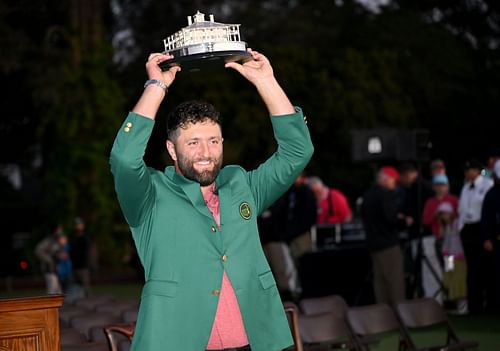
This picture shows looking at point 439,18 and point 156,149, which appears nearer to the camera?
point 156,149

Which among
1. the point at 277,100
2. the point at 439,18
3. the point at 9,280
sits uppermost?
the point at 439,18

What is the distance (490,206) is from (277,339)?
27.6ft

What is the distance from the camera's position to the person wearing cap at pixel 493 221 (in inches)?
505

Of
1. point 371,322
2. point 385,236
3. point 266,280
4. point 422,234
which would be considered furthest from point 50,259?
point 266,280

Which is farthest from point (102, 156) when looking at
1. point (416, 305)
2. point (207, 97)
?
point (416, 305)

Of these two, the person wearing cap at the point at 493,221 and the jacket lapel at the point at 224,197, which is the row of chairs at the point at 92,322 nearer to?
the jacket lapel at the point at 224,197

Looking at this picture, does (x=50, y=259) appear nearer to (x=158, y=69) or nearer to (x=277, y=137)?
(x=277, y=137)

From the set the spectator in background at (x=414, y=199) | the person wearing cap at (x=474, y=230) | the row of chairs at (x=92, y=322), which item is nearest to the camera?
the row of chairs at (x=92, y=322)

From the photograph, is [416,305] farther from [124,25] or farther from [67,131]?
[124,25]

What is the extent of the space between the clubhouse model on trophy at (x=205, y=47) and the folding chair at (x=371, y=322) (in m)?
4.59

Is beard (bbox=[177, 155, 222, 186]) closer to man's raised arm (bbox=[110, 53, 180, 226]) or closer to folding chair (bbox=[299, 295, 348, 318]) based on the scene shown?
man's raised arm (bbox=[110, 53, 180, 226])

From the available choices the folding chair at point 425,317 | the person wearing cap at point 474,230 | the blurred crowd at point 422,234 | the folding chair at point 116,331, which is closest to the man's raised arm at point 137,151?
the folding chair at point 116,331

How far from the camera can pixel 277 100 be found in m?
4.97

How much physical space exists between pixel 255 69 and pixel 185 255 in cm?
82
